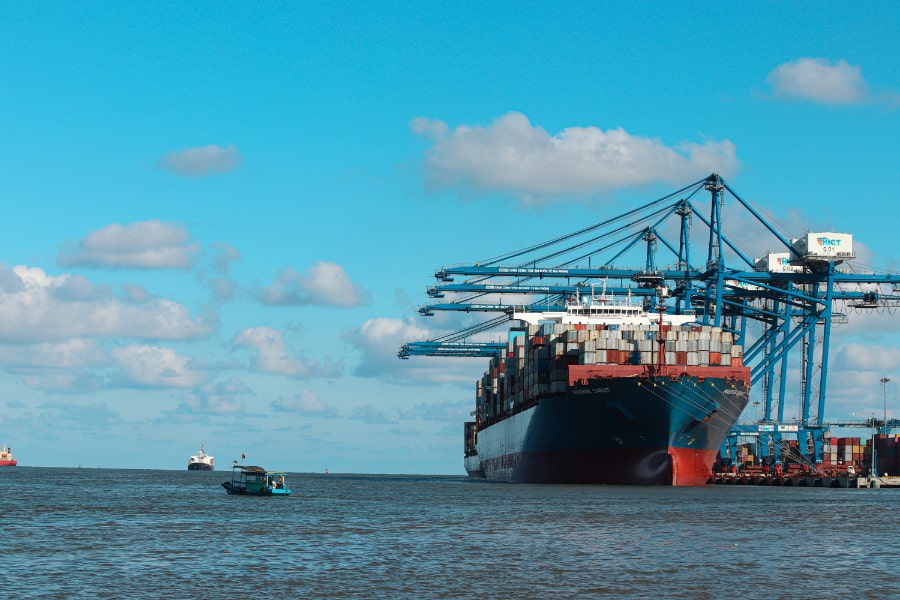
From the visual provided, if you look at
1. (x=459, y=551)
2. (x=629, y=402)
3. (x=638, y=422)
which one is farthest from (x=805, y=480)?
(x=459, y=551)

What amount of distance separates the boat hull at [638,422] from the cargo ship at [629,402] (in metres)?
0.07

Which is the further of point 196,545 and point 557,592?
point 196,545

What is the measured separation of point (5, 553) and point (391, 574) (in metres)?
13.2

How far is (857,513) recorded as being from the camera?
5678 centimetres

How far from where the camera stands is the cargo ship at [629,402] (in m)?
75.1

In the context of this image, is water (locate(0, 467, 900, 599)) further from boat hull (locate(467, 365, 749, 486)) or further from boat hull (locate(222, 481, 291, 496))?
boat hull (locate(222, 481, 291, 496))

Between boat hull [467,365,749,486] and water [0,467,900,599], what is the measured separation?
43.3ft

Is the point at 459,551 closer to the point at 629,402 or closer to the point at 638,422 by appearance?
the point at 629,402

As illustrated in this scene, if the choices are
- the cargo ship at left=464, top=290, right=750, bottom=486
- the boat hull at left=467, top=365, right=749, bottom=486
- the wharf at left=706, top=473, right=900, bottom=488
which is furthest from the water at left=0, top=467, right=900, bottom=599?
the wharf at left=706, top=473, right=900, bottom=488

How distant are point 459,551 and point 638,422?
40.8 metres

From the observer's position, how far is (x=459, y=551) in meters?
37.2

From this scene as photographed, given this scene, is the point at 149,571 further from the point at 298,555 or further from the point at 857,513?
the point at 857,513

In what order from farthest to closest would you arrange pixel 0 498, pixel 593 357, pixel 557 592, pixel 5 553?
pixel 593 357 → pixel 0 498 → pixel 5 553 → pixel 557 592

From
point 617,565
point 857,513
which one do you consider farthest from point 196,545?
point 857,513
